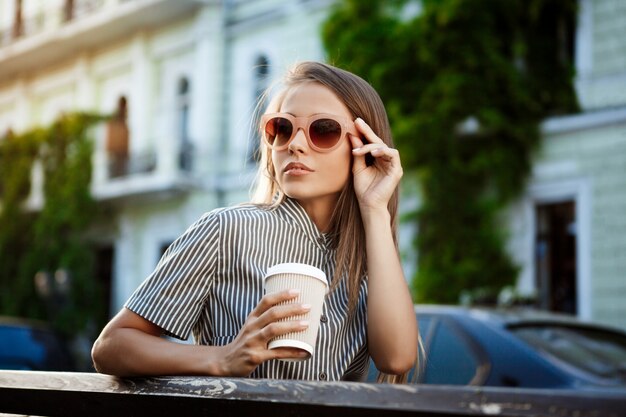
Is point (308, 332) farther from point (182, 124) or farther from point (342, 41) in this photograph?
point (182, 124)

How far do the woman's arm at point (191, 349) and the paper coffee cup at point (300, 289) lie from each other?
0.8 inches

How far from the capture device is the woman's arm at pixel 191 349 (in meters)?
1.69

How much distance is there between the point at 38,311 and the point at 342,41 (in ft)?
34.1

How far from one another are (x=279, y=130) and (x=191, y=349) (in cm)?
67

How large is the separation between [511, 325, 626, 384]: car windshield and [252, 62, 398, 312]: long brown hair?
9.98 ft

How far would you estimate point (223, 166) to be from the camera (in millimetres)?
19781

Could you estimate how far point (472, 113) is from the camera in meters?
14.3

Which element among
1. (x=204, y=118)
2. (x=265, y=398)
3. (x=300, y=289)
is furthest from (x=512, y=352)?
(x=204, y=118)

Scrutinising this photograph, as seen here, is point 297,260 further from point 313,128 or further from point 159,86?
point 159,86

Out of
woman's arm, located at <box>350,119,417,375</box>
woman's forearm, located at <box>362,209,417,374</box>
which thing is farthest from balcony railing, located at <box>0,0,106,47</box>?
woman's forearm, located at <box>362,209,417,374</box>

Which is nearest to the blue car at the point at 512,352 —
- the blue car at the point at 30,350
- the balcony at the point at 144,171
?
the blue car at the point at 30,350

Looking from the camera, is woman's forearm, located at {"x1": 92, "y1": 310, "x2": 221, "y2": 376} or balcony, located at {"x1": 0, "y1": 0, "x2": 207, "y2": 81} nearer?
woman's forearm, located at {"x1": 92, "y1": 310, "x2": 221, "y2": 376}

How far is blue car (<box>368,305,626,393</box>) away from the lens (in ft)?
16.0

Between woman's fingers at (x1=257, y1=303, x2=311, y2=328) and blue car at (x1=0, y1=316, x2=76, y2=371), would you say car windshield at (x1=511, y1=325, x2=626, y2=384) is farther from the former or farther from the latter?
blue car at (x1=0, y1=316, x2=76, y2=371)
